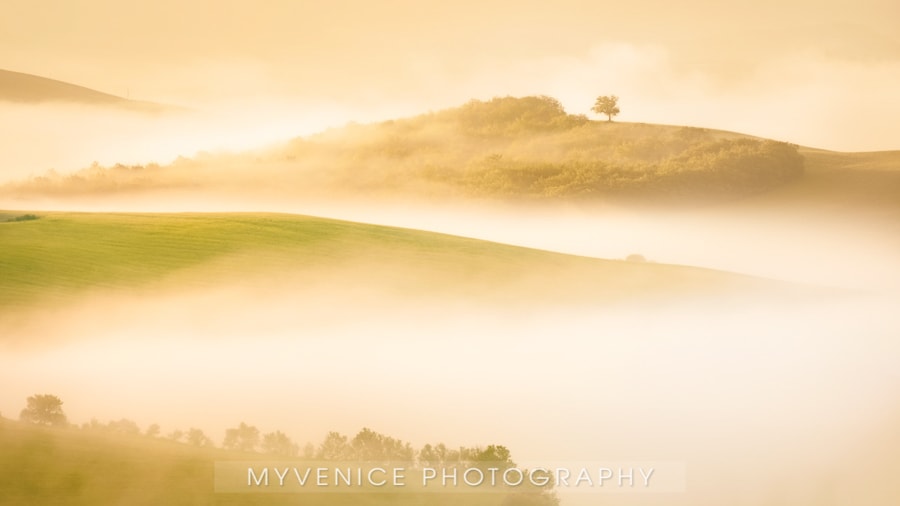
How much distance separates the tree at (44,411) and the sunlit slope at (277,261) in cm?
94

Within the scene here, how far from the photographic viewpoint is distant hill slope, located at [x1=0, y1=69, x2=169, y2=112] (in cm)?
988

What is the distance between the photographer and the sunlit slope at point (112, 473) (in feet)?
22.4

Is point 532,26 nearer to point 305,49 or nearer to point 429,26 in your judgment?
point 429,26

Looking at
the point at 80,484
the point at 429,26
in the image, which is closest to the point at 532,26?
the point at 429,26

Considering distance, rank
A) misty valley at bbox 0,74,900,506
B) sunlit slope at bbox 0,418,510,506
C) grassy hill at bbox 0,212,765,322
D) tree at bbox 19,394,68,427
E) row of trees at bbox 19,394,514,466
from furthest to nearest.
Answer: grassy hill at bbox 0,212,765,322
misty valley at bbox 0,74,900,506
row of trees at bbox 19,394,514,466
tree at bbox 19,394,68,427
sunlit slope at bbox 0,418,510,506

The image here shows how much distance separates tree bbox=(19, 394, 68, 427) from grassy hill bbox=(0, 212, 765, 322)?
3.03 feet

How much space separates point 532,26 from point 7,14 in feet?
16.9

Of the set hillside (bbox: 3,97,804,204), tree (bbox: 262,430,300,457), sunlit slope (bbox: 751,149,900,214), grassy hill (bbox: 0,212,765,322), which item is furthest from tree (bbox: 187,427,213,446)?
sunlit slope (bbox: 751,149,900,214)

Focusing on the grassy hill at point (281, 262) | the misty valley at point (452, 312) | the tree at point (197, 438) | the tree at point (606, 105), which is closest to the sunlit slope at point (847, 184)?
the misty valley at point (452, 312)

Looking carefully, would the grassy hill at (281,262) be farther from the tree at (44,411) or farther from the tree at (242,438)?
the tree at (242,438)

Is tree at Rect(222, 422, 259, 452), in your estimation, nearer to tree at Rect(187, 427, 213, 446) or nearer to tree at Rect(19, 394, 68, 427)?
tree at Rect(187, 427, 213, 446)

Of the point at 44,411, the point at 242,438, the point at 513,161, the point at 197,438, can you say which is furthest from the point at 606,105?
the point at 44,411

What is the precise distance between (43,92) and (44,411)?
11.9 feet

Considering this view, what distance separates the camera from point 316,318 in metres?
8.88
